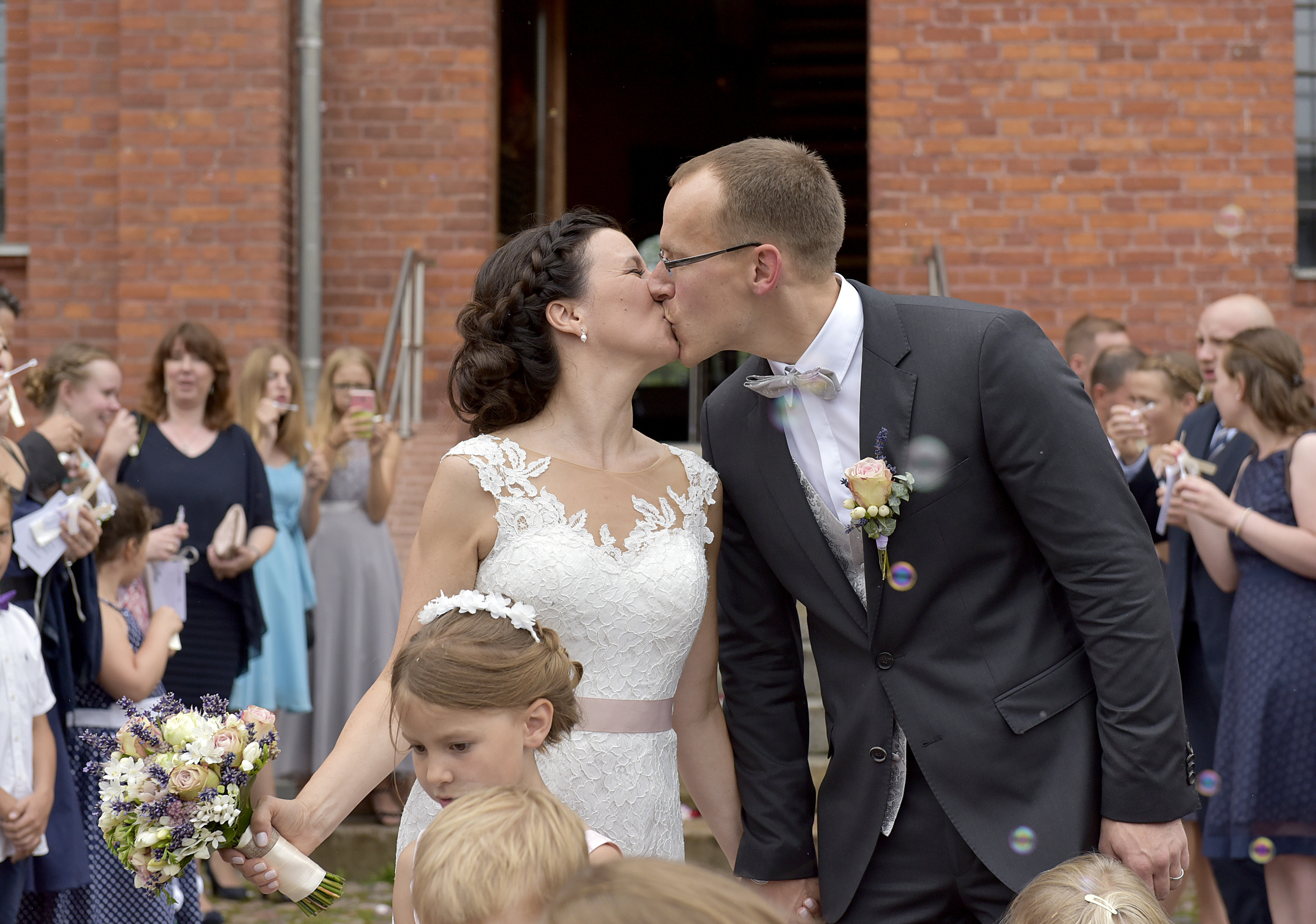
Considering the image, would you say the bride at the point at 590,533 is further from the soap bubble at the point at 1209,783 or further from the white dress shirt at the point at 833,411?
the soap bubble at the point at 1209,783

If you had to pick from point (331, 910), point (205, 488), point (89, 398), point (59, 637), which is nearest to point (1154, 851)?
point (59, 637)

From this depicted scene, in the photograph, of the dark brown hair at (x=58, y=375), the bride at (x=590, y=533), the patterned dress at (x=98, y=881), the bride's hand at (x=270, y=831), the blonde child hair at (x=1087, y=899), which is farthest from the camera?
the dark brown hair at (x=58, y=375)

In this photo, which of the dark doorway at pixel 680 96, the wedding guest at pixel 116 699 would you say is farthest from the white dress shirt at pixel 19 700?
the dark doorway at pixel 680 96

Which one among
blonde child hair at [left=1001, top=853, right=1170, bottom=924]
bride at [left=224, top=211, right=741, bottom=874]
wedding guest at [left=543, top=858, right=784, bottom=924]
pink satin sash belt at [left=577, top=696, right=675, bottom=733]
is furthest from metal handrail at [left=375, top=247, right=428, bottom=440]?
wedding guest at [left=543, top=858, right=784, bottom=924]

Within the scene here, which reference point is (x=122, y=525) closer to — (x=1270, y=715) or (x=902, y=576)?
(x=902, y=576)

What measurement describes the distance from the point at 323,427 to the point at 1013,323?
4662 millimetres

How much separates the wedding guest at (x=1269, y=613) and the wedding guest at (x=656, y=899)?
391cm

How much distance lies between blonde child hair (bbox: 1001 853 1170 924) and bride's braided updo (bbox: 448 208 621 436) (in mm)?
1526

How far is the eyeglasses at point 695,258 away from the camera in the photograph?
9.29 ft

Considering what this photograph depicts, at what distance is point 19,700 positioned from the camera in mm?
4105

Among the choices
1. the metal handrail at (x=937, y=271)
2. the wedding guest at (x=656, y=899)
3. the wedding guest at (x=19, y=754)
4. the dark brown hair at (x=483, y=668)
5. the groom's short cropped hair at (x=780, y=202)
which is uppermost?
the metal handrail at (x=937, y=271)

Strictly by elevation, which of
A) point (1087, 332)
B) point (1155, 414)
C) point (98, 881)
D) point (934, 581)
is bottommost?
point (98, 881)

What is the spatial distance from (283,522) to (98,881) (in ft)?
6.94

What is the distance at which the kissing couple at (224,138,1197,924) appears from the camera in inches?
105
